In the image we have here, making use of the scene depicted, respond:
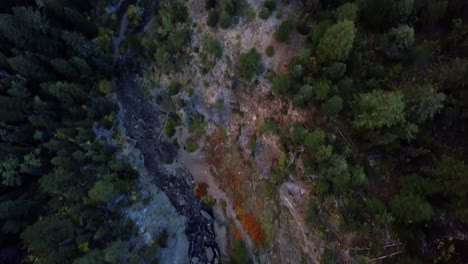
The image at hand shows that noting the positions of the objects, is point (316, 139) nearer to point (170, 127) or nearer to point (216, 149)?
point (216, 149)

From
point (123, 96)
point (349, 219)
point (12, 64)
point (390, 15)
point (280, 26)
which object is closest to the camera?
point (349, 219)

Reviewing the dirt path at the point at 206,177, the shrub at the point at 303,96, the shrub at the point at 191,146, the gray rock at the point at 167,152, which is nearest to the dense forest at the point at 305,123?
the shrub at the point at 303,96

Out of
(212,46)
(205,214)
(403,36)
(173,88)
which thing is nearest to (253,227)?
(205,214)

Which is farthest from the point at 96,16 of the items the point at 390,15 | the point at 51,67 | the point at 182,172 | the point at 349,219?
the point at 349,219

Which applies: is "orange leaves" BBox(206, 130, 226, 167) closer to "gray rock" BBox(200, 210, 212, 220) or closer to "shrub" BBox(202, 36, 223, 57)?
"gray rock" BBox(200, 210, 212, 220)

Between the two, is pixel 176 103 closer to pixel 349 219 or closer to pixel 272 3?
pixel 272 3

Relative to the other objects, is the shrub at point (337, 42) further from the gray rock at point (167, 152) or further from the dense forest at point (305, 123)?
the gray rock at point (167, 152)

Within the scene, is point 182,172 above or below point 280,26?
below
